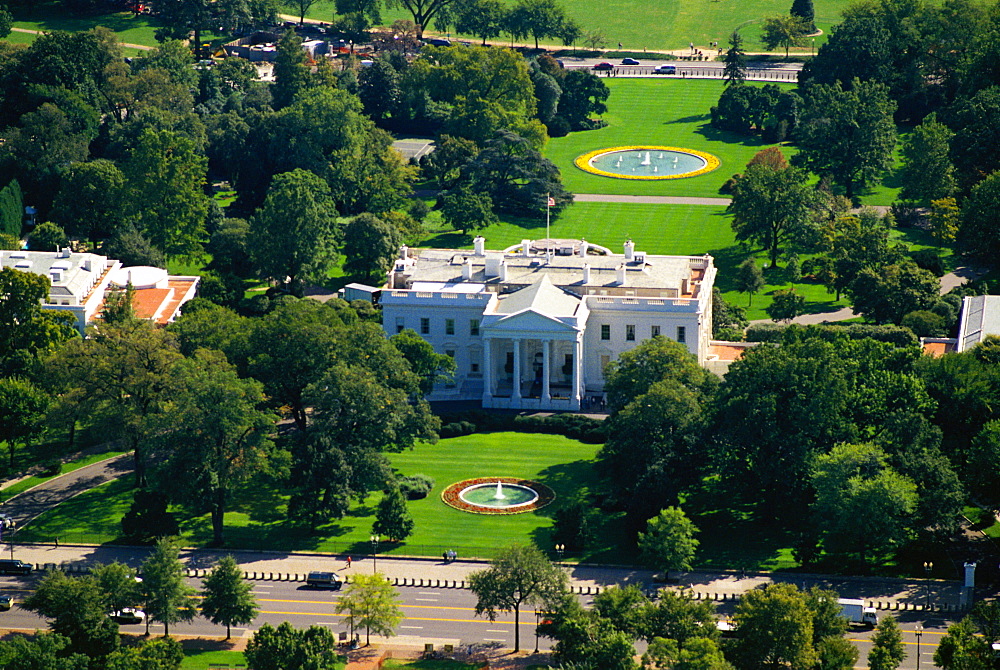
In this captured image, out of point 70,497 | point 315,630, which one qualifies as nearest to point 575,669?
point 315,630

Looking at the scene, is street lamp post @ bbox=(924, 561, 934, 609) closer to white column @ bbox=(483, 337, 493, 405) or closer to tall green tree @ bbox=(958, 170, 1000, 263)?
white column @ bbox=(483, 337, 493, 405)

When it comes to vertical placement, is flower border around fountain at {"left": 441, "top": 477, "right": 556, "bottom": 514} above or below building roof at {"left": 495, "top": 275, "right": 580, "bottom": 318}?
below

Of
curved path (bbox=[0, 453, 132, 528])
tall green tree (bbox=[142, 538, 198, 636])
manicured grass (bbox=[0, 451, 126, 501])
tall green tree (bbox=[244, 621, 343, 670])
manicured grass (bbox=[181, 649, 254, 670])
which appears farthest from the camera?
manicured grass (bbox=[0, 451, 126, 501])

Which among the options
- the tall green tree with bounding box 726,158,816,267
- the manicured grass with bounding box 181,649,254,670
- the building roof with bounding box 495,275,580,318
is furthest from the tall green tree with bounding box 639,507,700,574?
the tall green tree with bounding box 726,158,816,267

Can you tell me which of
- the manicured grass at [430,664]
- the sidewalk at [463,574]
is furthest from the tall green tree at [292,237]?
the manicured grass at [430,664]

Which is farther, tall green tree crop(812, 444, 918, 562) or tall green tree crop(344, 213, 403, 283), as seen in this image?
tall green tree crop(344, 213, 403, 283)
